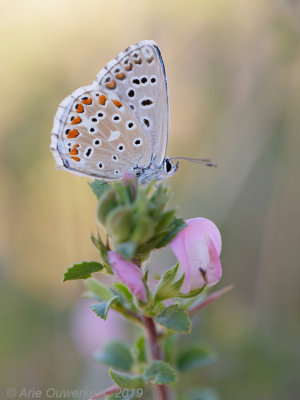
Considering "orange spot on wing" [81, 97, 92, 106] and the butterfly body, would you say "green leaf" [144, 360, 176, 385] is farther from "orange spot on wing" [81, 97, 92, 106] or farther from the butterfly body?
"orange spot on wing" [81, 97, 92, 106]

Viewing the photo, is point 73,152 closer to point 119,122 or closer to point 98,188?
point 119,122

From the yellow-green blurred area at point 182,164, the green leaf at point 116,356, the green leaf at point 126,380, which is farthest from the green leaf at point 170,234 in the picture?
the yellow-green blurred area at point 182,164

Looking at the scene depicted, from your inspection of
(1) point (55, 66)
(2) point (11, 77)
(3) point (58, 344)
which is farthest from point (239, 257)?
(2) point (11, 77)

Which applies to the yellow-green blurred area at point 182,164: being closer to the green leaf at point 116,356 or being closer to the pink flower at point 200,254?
the green leaf at point 116,356

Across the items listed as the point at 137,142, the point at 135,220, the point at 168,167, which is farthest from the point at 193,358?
the point at 137,142

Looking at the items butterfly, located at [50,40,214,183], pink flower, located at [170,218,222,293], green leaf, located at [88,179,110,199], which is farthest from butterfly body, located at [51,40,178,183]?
pink flower, located at [170,218,222,293]

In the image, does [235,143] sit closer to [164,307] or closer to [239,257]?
[239,257]
